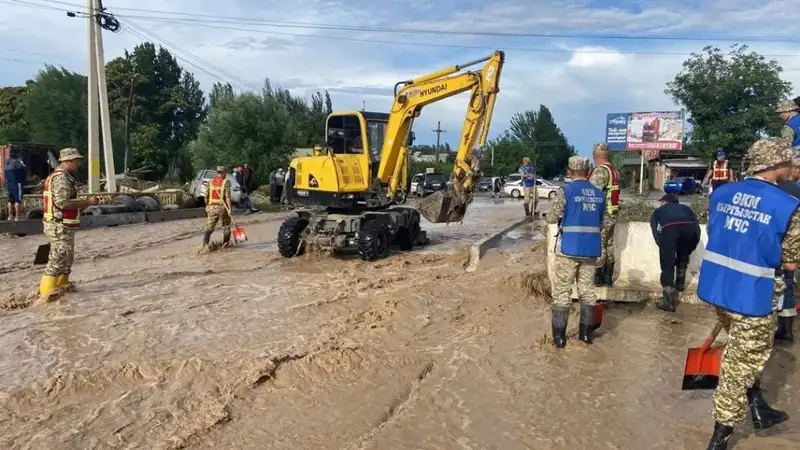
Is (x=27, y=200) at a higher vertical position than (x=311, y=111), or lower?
lower

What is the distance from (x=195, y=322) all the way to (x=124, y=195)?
13.3m

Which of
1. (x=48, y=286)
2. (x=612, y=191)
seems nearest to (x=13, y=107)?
(x=48, y=286)

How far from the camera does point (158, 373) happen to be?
18.0 feet

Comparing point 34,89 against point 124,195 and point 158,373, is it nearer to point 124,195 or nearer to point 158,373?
point 124,195

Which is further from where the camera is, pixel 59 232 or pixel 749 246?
pixel 59 232

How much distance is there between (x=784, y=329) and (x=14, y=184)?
50.8ft

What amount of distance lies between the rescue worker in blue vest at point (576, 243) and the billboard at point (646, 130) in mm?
40536

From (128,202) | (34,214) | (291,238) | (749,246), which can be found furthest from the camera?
(128,202)

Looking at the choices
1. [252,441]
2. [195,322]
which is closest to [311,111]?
[195,322]

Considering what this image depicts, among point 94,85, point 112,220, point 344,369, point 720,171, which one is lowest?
point 344,369

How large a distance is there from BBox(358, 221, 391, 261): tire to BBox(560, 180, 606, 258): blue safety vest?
18.0ft

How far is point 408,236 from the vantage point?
42.6 ft

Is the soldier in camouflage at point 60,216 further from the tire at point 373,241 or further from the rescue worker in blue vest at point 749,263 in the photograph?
the rescue worker in blue vest at point 749,263

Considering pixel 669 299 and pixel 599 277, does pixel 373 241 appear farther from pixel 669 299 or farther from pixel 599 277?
pixel 669 299
